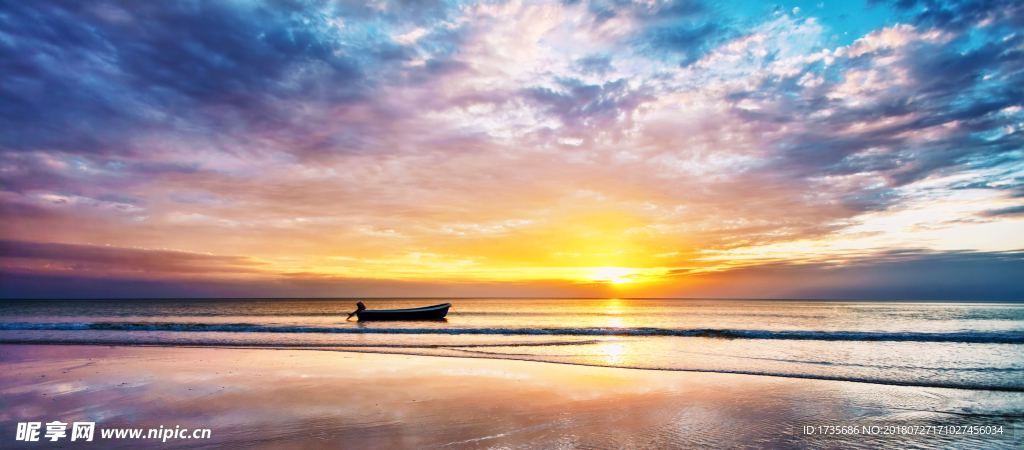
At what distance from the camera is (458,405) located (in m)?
8.78

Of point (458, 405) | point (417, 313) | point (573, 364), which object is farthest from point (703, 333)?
point (417, 313)

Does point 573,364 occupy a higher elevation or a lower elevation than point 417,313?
higher

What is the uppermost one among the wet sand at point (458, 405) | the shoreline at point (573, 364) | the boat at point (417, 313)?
the wet sand at point (458, 405)

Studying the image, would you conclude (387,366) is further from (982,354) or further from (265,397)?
(982,354)

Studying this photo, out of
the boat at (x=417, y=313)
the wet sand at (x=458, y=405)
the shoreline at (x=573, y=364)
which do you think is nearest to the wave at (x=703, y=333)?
the shoreline at (x=573, y=364)

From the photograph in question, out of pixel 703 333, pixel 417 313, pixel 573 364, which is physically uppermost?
pixel 573 364

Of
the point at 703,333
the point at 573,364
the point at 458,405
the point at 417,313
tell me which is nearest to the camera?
the point at 458,405

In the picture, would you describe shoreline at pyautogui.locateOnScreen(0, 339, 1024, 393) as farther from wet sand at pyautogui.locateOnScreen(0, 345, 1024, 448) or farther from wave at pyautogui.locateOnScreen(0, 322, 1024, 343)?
wave at pyautogui.locateOnScreen(0, 322, 1024, 343)

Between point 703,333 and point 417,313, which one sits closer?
point 703,333

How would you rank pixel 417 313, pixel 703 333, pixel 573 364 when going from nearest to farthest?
pixel 573 364 → pixel 703 333 → pixel 417 313

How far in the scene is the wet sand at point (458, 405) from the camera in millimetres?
6855

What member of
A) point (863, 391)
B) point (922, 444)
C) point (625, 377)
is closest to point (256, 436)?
point (625, 377)

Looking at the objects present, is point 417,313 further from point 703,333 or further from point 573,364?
point 573,364

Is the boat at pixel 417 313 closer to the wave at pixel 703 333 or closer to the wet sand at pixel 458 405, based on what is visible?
the wave at pixel 703 333
